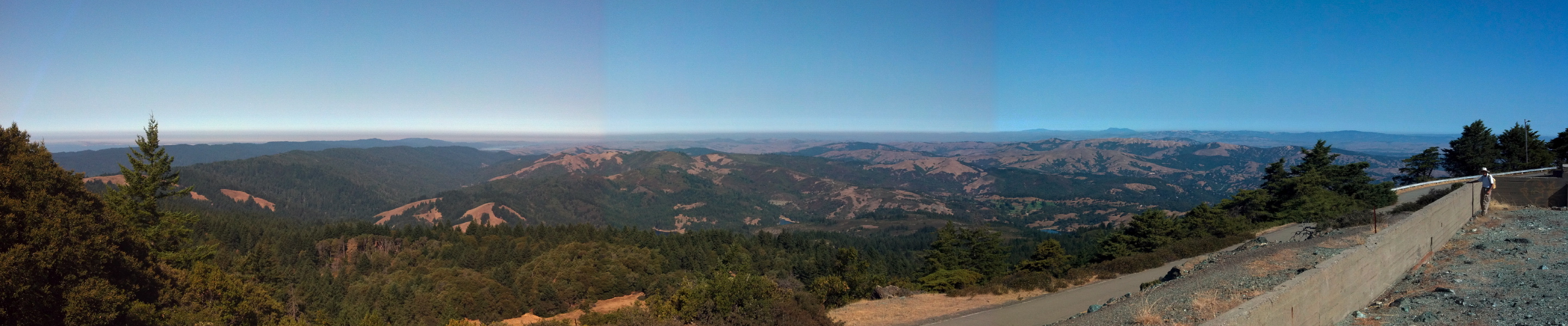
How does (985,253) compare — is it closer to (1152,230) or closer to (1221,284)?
(1152,230)

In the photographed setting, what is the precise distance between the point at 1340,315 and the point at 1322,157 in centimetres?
3955

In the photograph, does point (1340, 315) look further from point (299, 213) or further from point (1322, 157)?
point (299, 213)

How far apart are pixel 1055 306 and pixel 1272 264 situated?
4.54 m

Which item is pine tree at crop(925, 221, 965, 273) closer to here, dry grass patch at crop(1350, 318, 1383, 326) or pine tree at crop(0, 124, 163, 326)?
dry grass patch at crop(1350, 318, 1383, 326)

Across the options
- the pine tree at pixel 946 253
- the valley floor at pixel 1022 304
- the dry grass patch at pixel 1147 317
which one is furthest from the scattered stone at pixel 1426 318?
the pine tree at pixel 946 253

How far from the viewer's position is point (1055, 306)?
15289mm

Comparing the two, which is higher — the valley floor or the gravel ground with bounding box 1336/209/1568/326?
the gravel ground with bounding box 1336/209/1568/326

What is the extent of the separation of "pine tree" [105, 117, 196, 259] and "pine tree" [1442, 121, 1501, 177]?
244ft

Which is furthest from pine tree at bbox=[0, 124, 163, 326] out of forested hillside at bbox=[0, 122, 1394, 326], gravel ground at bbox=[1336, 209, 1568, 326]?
gravel ground at bbox=[1336, 209, 1568, 326]

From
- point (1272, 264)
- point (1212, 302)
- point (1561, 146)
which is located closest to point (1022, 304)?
point (1272, 264)

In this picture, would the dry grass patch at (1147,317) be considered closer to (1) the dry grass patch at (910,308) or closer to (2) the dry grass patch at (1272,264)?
(2) the dry grass patch at (1272,264)

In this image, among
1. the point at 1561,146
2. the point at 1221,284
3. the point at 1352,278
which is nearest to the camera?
the point at 1352,278

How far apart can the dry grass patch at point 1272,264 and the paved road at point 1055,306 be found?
2799 millimetres

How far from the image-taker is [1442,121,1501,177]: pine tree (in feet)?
131
